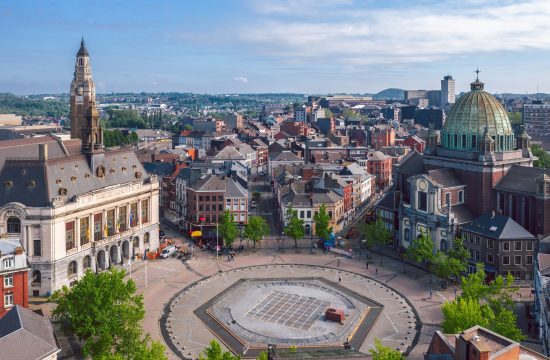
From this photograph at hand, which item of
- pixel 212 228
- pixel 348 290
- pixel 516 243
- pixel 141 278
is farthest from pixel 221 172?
pixel 516 243

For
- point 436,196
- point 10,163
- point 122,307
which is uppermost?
point 10,163

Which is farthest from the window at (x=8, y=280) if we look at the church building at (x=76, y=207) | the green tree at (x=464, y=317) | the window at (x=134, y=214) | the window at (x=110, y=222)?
the green tree at (x=464, y=317)

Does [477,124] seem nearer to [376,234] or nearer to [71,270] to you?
[376,234]

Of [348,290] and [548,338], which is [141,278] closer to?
[348,290]

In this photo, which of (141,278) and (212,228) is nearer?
(141,278)

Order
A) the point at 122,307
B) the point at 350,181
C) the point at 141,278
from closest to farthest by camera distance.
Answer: the point at 122,307, the point at 141,278, the point at 350,181

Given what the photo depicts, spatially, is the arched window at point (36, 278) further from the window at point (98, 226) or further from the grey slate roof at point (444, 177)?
the grey slate roof at point (444, 177)

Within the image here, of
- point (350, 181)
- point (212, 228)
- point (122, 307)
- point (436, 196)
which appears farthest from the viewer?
point (350, 181)
